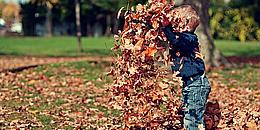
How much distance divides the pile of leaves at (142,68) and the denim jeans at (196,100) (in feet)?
0.68

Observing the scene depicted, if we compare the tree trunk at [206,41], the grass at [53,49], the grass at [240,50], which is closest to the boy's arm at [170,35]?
the tree trunk at [206,41]

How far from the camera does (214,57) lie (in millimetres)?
18922

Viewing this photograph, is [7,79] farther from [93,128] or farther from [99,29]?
[99,29]

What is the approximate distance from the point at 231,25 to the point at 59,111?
41.3 m

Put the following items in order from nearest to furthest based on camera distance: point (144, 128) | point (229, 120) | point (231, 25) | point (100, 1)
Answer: point (144, 128) < point (229, 120) < point (231, 25) < point (100, 1)

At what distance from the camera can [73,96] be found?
11750mm

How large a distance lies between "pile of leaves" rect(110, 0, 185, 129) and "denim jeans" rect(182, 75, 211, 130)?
0.21m

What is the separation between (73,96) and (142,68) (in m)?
5.20

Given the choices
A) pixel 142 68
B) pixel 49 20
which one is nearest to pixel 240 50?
pixel 142 68

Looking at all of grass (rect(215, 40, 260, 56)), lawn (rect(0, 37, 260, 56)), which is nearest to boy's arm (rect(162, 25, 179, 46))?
lawn (rect(0, 37, 260, 56))

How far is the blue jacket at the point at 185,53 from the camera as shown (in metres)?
6.63

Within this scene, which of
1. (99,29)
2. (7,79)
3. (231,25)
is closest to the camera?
(7,79)

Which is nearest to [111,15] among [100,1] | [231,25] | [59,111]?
[100,1]

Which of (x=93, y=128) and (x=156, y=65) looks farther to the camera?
(x=93, y=128)
